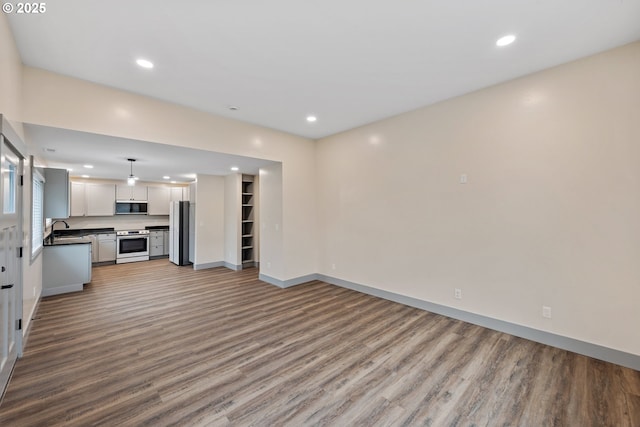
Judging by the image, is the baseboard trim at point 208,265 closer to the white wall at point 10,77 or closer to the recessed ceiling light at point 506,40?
the white wall at point 10,77

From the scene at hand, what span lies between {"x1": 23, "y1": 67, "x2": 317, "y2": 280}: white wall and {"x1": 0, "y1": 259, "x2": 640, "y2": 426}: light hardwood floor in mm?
1792

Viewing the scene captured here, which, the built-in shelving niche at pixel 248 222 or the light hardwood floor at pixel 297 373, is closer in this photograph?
the light hardwood floor at pixel 297 373

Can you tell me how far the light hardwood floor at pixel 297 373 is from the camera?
6.28 feet

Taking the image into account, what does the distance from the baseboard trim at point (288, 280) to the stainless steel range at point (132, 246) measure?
172 inches

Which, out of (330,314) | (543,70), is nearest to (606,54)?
(543,70)

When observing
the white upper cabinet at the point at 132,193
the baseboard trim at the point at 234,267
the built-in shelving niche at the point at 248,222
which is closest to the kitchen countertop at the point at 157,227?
the white upper cabinet at the point at 132,193

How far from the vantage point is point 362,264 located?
15.6 ft

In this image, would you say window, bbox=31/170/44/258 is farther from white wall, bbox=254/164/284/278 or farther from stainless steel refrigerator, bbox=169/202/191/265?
white wall, bbox=254/164/284/278

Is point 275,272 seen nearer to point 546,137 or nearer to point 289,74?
point 289,74

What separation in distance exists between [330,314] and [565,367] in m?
2.52

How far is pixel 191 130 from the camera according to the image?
3818mm

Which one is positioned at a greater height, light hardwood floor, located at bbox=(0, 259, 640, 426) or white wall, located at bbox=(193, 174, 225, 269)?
white wall, located at bbox=(193, 174, 225, 269)

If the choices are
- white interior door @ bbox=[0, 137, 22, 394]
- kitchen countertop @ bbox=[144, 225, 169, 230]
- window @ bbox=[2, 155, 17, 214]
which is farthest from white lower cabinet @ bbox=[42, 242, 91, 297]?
kitchen countertop @ bbox=[144, 225, 169, 230]

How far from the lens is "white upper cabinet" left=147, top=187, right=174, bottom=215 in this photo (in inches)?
329
